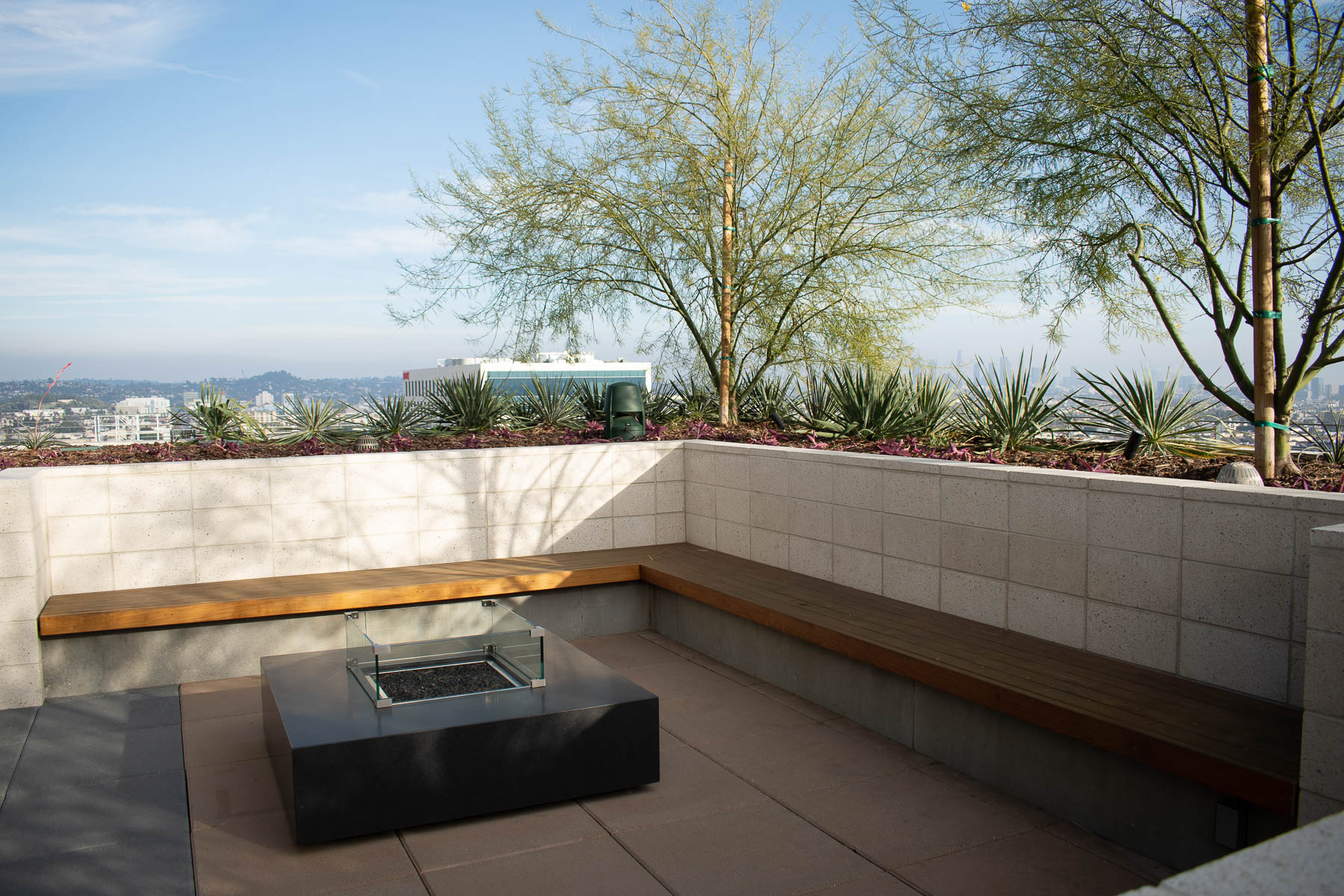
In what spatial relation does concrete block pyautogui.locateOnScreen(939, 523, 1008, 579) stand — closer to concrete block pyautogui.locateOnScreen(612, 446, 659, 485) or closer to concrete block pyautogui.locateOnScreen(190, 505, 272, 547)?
concrete block pyautogui.locateOnScreen(612, 446, 659, 485)

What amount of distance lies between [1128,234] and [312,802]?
4630mm

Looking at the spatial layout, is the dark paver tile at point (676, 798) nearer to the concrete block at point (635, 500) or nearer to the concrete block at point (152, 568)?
the concrete block at point (635, 500)

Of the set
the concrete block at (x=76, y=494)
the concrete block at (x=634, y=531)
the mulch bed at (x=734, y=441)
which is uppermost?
the mulch bed at (x=734, y=441)

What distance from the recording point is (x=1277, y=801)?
2303 mm

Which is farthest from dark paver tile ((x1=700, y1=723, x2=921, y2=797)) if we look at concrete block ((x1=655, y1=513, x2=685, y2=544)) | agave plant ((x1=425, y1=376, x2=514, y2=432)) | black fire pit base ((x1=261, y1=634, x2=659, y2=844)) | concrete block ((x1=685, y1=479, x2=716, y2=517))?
agave plant ((x1=425, y1=376, x2=514, y2=432))

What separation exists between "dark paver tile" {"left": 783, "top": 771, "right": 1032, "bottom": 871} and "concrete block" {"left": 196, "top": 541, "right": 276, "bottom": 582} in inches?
143

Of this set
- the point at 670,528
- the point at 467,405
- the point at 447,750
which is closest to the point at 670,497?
the point at 670,528

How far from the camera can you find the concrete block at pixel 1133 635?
10.7 feet

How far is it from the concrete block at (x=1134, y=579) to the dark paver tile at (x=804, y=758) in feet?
3.35

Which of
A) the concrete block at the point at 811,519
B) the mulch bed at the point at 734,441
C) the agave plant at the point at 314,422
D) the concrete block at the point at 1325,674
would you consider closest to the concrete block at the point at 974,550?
the mulch bed at the point at 734,441

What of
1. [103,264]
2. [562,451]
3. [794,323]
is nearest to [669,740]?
[562,451]

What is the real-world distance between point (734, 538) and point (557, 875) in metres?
3.36

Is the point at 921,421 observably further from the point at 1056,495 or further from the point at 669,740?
the point at 669,740

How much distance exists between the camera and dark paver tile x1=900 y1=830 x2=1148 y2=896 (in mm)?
2584
